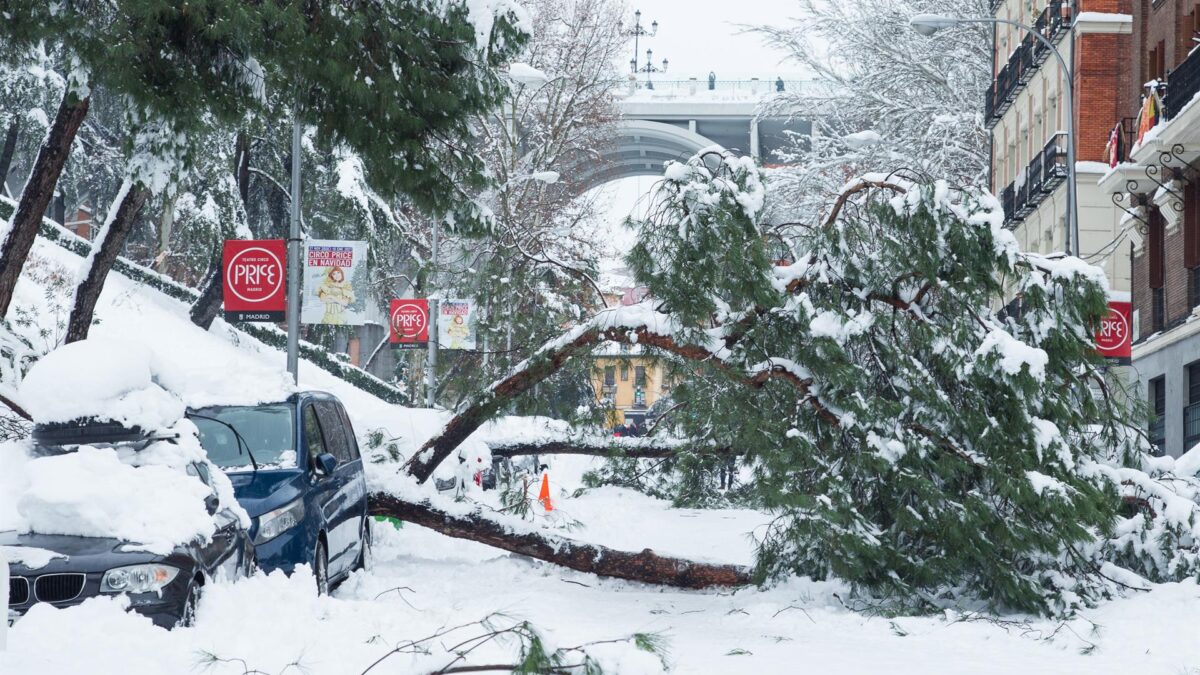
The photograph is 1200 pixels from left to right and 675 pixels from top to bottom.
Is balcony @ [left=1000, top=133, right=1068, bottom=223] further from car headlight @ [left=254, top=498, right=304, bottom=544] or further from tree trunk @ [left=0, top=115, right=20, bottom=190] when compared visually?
car headlight @ [left=254, top=498, right=304, bottom=544]

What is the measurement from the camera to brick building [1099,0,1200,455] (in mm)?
29703

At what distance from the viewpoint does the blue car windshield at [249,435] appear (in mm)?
12211

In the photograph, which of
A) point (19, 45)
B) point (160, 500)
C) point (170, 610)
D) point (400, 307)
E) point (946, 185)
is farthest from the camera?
point (400, 307)

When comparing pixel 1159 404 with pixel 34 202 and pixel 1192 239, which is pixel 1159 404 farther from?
pixel 34 202

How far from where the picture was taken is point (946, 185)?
546 inches

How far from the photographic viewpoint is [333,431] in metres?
13.7

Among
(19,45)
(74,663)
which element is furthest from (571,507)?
(74,663)

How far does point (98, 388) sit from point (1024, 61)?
117 feet

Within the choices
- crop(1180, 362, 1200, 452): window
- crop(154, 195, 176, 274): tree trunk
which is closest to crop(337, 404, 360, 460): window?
crop(1180, 362, 1200, 452): window

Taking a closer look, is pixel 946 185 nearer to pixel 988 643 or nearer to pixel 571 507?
pixel 988 643

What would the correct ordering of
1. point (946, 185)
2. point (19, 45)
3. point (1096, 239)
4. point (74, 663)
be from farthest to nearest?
point (1096, 239), point (946, 185), point (19, 45), point (74, 663)

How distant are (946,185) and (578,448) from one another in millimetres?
5430

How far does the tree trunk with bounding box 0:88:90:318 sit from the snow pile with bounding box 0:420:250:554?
23.0 feet

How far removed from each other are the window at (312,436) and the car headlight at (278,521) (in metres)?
0.85
